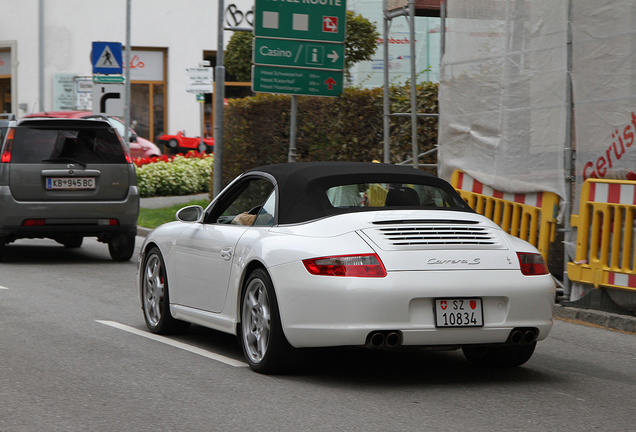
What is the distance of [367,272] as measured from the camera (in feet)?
18.1

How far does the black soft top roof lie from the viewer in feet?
20.1

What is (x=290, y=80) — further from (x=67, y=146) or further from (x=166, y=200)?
(x=166, y=200)

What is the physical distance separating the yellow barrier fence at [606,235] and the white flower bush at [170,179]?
572 inches

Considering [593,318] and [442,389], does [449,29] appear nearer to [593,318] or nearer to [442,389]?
[593,318]

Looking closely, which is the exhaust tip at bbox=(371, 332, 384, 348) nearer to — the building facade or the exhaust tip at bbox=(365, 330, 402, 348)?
the exhaust tip at bbox=(365, 330, 402, 348)

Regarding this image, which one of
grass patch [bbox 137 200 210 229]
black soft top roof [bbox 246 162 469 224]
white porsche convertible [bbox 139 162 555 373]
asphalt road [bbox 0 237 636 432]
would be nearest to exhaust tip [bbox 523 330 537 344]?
white porsche convertible [bbox 139 162 555 373]

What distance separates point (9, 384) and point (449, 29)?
25.3 feet

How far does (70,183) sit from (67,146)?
47 cm

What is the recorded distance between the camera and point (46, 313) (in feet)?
28.3

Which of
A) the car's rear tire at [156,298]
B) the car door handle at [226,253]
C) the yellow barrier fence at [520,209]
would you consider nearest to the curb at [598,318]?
the yellow barrier fence at [520,209]

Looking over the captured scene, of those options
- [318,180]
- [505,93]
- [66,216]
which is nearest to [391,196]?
[318,180]

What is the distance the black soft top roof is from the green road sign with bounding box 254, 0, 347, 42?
24.8 ft

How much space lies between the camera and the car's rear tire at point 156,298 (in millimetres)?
7508

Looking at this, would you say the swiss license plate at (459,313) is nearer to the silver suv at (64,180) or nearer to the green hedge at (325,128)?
the silver suv at (64,180)
